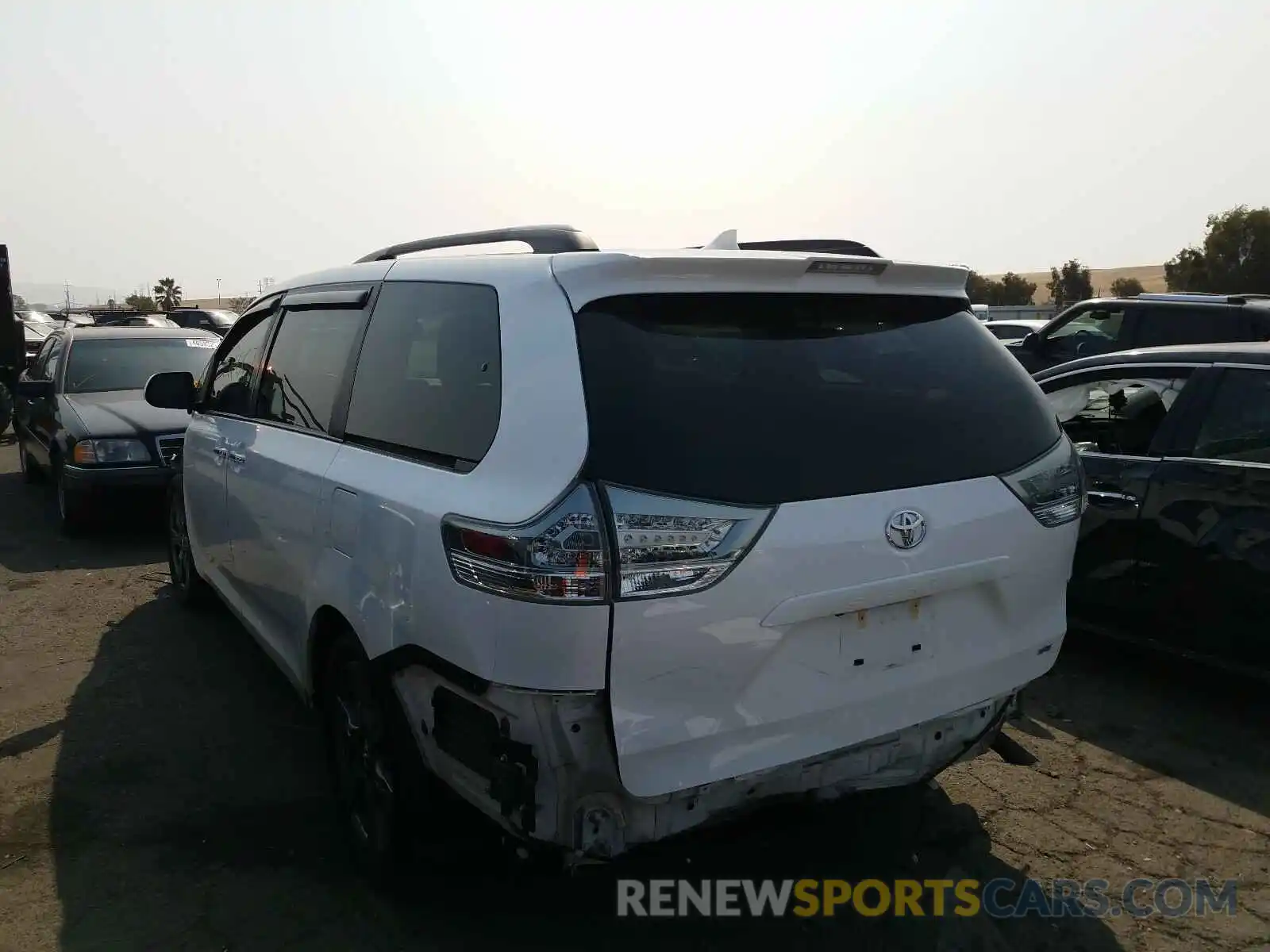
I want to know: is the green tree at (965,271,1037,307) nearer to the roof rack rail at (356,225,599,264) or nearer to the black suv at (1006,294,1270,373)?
the black suv at (1006,294,1270,373)

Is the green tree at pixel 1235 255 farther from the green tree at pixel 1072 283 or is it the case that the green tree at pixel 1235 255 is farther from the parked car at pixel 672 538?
the parked car at pixel 672 538

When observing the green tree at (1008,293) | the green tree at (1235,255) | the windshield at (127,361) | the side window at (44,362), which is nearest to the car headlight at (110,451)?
the windshield at (127,361)

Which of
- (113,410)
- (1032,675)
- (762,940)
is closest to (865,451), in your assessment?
(1032,675)

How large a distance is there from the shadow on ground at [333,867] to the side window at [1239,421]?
1984mm

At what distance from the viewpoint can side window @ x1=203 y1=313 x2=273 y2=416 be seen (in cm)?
442

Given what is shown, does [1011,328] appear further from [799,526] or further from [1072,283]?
[1072,283]

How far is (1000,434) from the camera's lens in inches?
112

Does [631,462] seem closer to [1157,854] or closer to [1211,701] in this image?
[1157,854]

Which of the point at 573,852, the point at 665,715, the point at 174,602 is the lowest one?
the point at 174,602

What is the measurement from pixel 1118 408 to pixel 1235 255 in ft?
183

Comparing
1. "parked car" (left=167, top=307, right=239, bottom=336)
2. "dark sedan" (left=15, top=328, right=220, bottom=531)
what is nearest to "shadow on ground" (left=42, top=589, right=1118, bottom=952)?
"dark sedan" (left=15, top=328, right=220, bottom=531)

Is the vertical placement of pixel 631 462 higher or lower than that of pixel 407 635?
higher

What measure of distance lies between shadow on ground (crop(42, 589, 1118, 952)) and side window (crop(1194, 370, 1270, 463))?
198cm

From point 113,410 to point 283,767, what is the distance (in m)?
5.45
